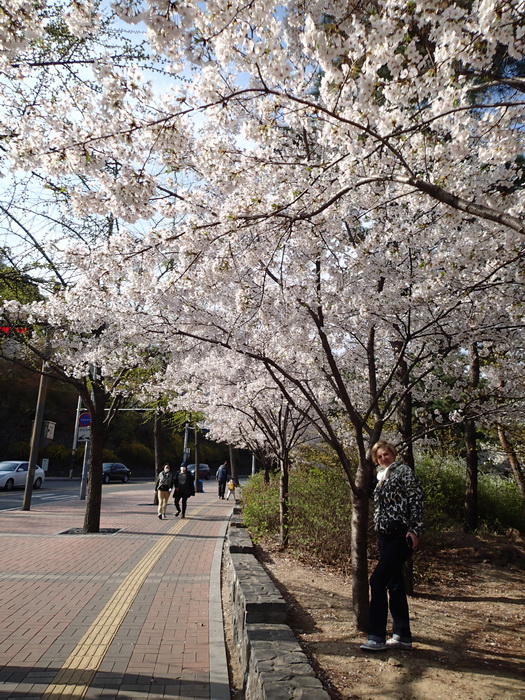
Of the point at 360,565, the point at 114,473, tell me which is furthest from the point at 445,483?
the point at 114,473

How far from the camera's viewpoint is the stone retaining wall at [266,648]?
9.32 ft

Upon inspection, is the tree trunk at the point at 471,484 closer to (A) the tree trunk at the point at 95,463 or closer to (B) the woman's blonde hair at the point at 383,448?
(B) the woman's blonde hair at the point at 383,448

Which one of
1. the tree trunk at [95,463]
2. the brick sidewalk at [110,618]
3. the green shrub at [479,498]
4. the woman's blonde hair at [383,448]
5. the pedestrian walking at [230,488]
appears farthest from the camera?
the pedestrian walking at [230,488]

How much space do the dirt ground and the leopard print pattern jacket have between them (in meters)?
1.00

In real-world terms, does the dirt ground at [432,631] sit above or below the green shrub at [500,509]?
below

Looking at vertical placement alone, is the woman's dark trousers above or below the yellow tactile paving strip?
above

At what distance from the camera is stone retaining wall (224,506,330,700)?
9.32ft

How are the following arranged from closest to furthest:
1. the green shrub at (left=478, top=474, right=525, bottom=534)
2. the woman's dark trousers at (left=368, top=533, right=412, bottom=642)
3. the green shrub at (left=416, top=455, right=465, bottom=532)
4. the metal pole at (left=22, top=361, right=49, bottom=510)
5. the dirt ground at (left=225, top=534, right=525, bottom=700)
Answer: the dirt ground at (left=225, top=534, right=525, bottom=700), the woman's dark trousers at (left=368, top=533, right=412, bottom=642), the green shrub at (left=416, top=455, right=465, bottom=532), the green shrub at (left=478, top=474, right=525, bottom=534), the metal pole at (left=22, top=361, right=49, bottom=510)

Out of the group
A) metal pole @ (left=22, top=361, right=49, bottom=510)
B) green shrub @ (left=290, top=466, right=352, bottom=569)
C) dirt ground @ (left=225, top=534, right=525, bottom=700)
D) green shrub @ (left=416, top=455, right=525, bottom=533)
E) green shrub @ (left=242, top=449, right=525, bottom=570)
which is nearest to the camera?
dirt ground @ (left=225, top=534, right=525, bottom=700)

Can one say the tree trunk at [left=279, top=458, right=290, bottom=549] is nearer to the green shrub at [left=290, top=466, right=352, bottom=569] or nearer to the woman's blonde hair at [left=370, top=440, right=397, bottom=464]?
the green shrub at [left=290, top=466, right=352, bottom=569]

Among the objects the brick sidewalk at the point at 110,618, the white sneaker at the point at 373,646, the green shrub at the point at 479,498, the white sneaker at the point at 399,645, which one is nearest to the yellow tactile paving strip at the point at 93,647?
the brick sidewalk at the point at 110,618

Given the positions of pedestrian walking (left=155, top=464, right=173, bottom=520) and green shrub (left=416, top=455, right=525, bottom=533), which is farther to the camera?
pedestrian walking (left=155, top=464, right=173, bottom=520)

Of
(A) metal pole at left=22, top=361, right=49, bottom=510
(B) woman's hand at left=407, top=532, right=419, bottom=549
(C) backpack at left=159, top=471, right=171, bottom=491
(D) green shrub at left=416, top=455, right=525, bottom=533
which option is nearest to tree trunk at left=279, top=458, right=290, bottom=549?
(D) green shrub at left=416, top=455, right=525, bottom=533

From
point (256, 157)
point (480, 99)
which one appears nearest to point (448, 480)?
point (480, 99)
